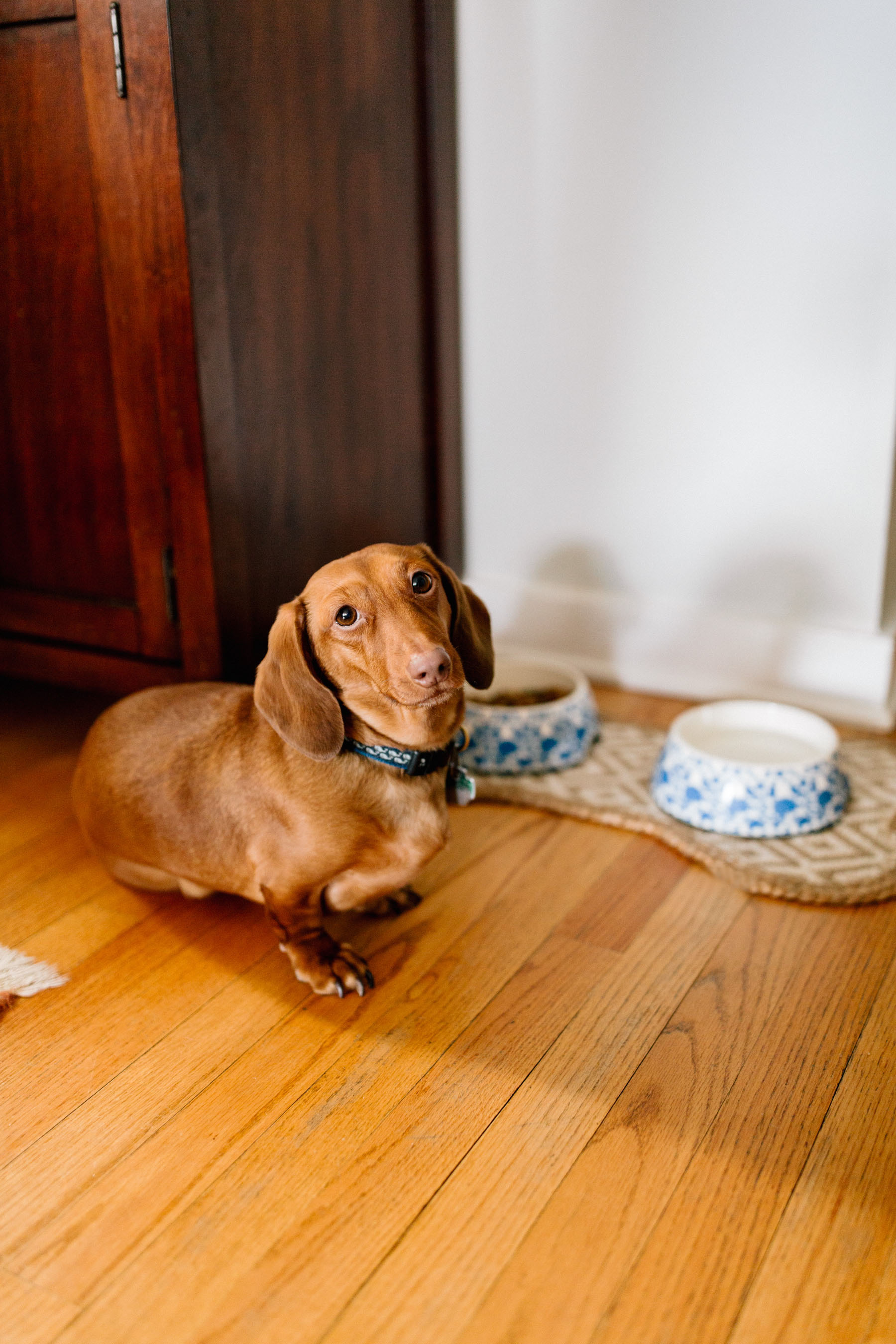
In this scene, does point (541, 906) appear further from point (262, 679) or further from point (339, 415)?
point (339, 415)

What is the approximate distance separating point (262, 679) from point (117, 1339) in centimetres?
65

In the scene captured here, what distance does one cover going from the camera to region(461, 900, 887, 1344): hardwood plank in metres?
0.90

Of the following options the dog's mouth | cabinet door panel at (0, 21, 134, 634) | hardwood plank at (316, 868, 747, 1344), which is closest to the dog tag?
the dog's mouth

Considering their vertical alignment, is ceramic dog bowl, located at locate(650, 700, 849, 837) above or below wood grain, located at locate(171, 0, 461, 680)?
below

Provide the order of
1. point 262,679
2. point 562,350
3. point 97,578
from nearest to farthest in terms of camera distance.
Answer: point 262,679, point 97,578, point 562,350

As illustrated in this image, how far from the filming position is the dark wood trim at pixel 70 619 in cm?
169

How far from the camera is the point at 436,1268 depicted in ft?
3.05

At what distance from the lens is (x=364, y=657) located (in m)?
1.22

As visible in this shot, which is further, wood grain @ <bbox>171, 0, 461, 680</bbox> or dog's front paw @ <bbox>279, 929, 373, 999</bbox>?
wood grain @ <bbox>171, 0, 461, 680</bbox>

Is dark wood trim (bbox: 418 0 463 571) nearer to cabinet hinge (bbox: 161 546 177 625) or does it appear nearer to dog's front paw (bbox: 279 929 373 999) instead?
cabinet hinge (bbox: 161 546 177 625)

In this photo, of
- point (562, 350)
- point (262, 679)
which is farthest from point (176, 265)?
point (562, 350)

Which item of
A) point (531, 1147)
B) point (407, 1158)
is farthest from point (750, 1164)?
point (407, 1158)

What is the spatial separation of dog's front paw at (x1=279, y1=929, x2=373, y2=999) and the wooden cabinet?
48 centimetres

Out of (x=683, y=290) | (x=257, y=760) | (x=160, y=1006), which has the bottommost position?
(x=160, y=1006)
